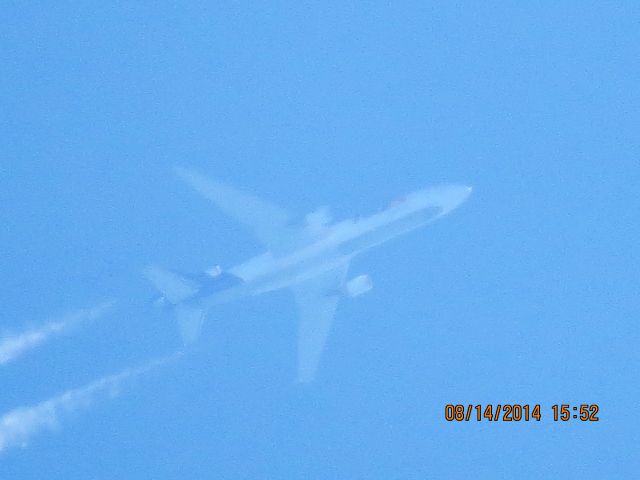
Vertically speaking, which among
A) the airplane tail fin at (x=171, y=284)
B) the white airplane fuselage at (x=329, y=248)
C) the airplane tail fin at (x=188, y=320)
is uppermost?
the white airplane fuselage at (x=329, y=248)

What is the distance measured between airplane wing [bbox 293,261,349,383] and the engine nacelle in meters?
0.30

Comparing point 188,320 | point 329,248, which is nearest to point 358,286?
point 329,248

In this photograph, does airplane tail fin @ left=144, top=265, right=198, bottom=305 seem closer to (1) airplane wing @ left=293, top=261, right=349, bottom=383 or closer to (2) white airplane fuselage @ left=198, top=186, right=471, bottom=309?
(2) white airplane fuselage @ left=198, top=186, right=471, bottom=309

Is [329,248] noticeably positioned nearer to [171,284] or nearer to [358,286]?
[358,286]

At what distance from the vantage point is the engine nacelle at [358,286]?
30.6ft

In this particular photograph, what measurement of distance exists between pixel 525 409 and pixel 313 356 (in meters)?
3.39

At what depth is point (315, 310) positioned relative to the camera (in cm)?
985

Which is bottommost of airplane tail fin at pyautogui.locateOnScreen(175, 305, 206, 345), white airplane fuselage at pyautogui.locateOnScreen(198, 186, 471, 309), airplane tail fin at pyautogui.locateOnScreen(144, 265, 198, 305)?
airplane tail fin at pyautogui.locateOnScreen(175, 305, 206, 345)

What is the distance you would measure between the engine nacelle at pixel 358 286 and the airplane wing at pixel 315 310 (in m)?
0.30

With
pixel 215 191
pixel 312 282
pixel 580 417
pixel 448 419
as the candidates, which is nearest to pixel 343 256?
pixel 312 282

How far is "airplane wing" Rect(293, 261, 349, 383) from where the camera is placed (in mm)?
9617

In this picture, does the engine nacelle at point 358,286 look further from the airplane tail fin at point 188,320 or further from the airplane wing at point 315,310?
the airplane tail fin at point 188,320

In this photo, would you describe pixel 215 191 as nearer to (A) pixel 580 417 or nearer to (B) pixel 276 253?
(B) pixel 276 253

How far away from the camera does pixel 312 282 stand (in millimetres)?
9734
